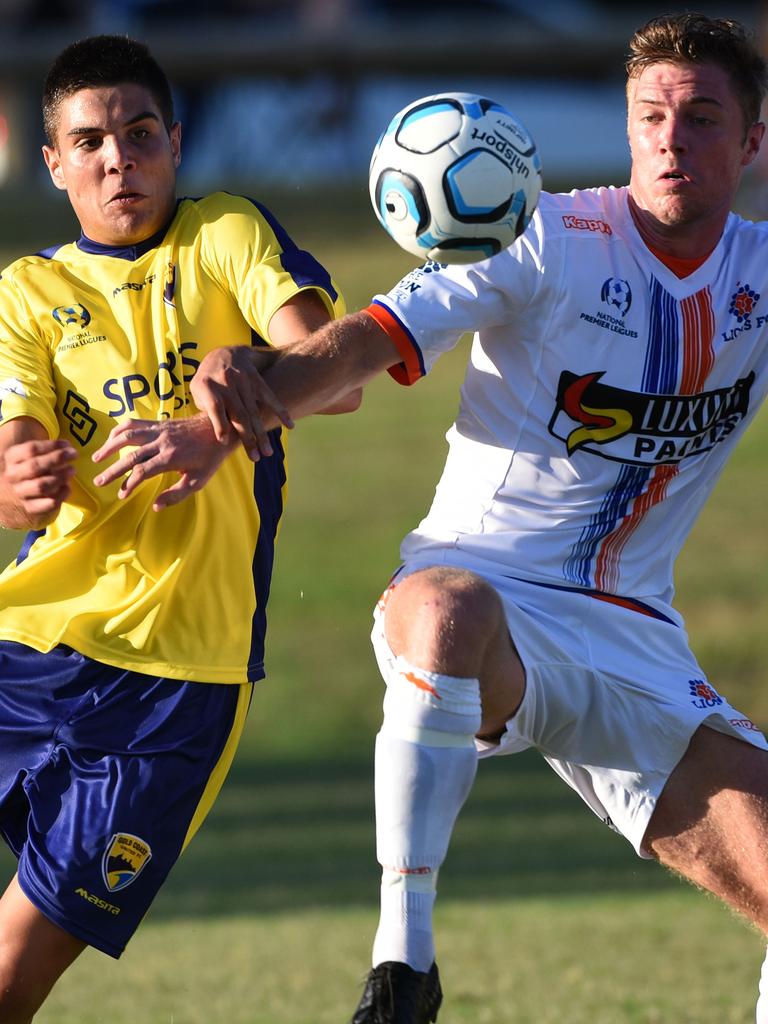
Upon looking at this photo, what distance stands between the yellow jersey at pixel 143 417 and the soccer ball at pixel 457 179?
1.28ft

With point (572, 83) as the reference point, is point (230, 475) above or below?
above

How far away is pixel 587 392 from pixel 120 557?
133 cm

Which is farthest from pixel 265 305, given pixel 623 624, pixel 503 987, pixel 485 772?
pixel 485 772

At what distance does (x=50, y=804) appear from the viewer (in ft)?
15.9

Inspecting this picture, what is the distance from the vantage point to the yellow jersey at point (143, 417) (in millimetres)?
4875

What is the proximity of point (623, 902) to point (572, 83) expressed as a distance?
1968 centimetres

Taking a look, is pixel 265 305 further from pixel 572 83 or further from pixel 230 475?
pixel 572 83

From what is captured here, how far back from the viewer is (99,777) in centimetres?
484

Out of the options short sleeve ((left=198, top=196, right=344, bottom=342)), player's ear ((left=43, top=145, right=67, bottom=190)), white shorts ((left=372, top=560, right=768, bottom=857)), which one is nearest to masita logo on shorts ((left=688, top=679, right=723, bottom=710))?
white shorts ((left=372, top=560, right=768, bottom=857))

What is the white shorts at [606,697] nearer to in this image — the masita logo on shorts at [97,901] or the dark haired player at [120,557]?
the dark haired player at [120,557]

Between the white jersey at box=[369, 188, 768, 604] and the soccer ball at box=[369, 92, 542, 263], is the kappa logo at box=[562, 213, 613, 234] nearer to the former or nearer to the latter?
the white jersey at box=[369, 188, 768, 604]

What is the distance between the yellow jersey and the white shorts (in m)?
0.52

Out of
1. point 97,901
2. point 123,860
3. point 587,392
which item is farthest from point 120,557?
point 587,392

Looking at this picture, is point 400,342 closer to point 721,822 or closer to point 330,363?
point 330,363
